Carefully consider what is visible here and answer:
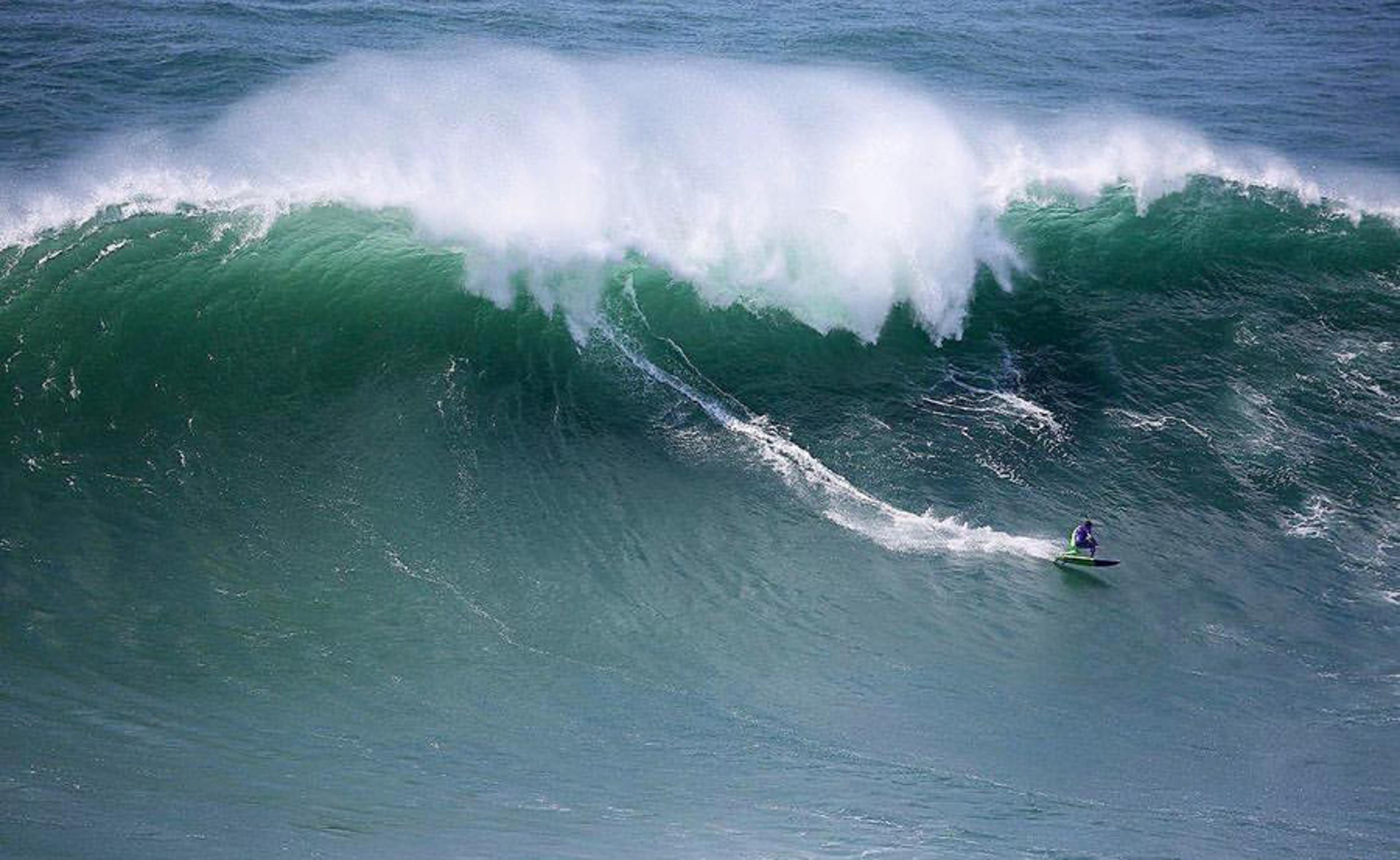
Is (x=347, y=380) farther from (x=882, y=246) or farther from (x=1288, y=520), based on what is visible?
(x=1288, y=520)

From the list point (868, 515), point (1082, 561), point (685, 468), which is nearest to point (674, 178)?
point (685, 468)

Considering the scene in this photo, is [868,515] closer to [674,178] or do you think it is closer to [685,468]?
[685,468]

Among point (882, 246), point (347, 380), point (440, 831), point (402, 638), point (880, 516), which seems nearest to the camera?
point (440, 831)

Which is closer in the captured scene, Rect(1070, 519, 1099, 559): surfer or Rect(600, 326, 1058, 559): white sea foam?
Rect(1070, 519, 1099, 559): surfer

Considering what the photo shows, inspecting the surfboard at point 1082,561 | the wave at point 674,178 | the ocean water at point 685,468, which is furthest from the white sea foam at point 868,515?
the wave at point 674,178

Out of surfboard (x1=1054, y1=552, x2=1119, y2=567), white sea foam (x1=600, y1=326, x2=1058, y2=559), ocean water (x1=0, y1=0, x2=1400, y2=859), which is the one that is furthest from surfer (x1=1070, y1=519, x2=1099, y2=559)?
ocean water (x1=0, y1=0, x2=1400, y2=859)

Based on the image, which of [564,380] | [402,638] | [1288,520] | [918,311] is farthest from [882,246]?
[402,638]

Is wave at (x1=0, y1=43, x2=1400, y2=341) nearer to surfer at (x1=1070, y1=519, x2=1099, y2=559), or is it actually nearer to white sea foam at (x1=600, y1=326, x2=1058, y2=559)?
white sea foam at (x1=600, y1=326, x2=1058, y2=559)
